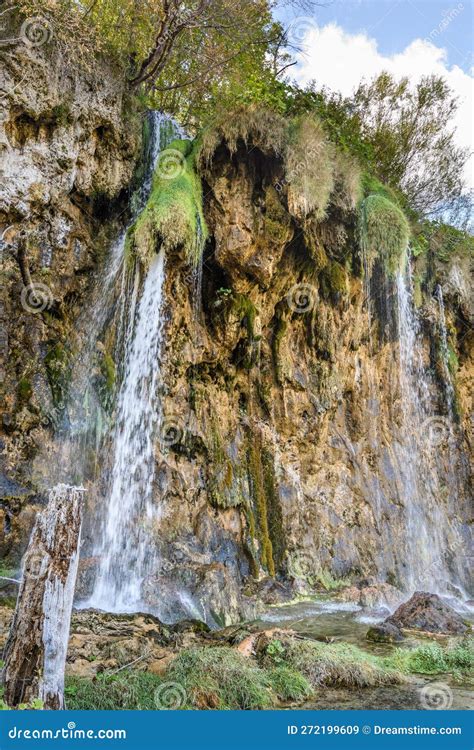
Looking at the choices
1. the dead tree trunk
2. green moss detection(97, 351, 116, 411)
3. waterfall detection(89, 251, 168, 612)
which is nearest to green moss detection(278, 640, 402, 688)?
the dead tree trunk

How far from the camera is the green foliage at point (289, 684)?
4.63 metres

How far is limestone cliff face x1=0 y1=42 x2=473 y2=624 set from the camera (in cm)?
906

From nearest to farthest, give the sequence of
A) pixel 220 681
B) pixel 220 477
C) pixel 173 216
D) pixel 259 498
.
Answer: pixel 220 681
pixel 173 216
pixel 220 477
pixel 259 498

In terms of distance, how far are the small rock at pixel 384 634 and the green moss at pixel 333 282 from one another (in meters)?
7.80

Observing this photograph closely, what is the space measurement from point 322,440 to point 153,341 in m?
4.71

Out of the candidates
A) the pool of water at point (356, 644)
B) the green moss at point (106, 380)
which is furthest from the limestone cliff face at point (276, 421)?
the green moss at point (106, 380)

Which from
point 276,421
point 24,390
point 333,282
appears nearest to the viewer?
point 24,390

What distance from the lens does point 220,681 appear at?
14.9ft

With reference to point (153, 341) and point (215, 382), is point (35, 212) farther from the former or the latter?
point (215, 382)

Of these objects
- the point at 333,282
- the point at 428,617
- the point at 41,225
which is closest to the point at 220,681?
the point at 428,617

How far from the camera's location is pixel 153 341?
9.84 meters

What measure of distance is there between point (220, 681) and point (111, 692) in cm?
88

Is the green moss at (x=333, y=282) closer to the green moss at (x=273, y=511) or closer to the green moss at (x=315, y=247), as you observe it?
the green moss at (x=315, y=247)

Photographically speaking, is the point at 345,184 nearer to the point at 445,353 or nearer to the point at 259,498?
the point at 445,353
